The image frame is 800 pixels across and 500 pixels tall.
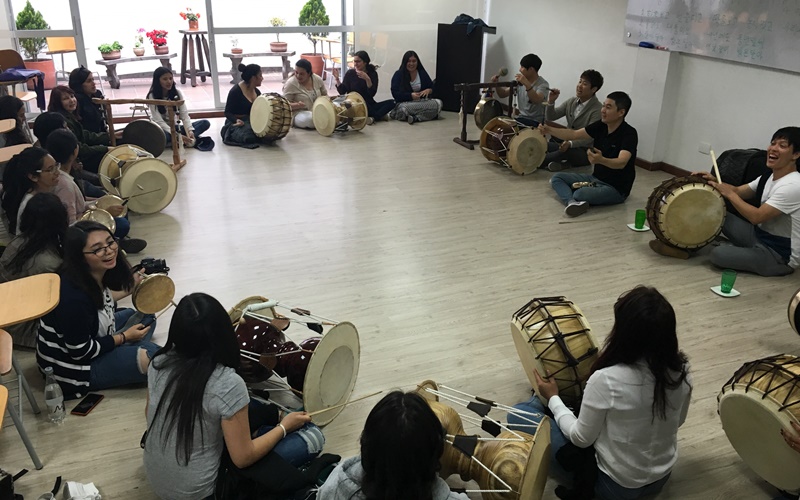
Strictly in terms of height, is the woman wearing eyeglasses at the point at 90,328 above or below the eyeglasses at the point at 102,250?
below

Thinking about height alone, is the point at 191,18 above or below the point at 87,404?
above

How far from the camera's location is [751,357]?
3582 mm

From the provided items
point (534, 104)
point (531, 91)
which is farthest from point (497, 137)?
point (534, 104)

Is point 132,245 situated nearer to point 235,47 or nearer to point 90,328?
point 90,328

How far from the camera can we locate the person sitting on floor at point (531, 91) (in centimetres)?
707

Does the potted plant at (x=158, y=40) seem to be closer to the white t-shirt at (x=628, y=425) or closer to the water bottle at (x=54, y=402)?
the water bottle at (x=54, y=402)

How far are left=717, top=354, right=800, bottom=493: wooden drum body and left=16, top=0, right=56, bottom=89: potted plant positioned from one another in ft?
28.3

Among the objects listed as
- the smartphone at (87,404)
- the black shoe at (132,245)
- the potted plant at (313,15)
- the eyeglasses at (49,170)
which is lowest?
the smartphone at (87,404)

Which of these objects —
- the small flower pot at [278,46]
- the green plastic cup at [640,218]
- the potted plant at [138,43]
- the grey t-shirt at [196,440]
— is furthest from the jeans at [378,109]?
the grey t-shirt at [196,440]

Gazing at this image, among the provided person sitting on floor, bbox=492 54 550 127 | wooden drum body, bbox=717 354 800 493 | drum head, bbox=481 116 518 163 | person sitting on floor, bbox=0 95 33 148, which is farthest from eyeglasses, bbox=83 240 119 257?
person sitting on floor, bbox=492 54 550 127

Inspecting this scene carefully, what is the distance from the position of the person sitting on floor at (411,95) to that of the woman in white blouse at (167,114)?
8.40 ft

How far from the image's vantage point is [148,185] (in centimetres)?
525

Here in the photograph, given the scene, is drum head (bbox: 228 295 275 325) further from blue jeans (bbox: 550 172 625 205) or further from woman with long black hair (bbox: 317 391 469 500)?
blue jeans (bbox: 550 172 625 205)

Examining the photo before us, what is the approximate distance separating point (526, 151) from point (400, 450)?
Answer: 514 centimetres
